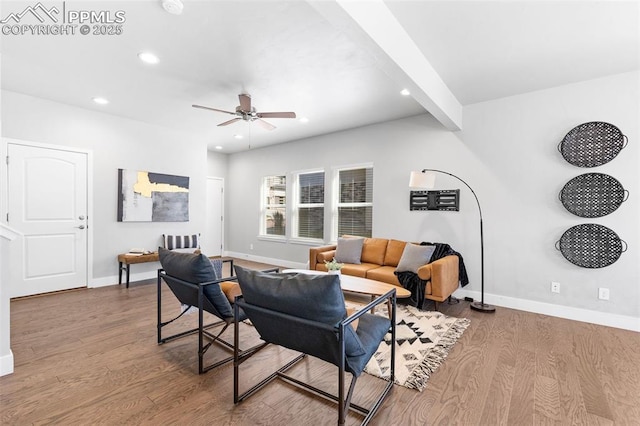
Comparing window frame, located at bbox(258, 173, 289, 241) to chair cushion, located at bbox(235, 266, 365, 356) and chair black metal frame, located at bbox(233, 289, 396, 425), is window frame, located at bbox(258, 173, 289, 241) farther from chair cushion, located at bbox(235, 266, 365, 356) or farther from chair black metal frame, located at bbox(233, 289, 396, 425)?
chair cushion, located at bbox(235, 266, 365, 356)

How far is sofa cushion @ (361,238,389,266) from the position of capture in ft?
15.2

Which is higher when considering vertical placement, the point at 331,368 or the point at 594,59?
the point at 594,59

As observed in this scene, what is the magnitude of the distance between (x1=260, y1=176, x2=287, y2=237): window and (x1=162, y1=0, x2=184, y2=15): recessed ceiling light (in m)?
4.52

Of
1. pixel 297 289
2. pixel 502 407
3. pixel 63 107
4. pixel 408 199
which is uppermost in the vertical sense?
pixel 63 107

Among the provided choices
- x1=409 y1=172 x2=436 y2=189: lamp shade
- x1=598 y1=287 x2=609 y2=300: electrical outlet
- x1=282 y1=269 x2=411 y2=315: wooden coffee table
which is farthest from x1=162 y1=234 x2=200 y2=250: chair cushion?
x1=598 y1=287 x2=609 y2=300: electrical outlet

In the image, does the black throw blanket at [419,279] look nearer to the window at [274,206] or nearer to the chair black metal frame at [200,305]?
the chair black metal frame at [200,305]

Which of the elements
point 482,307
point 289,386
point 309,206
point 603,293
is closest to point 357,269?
point 482,307

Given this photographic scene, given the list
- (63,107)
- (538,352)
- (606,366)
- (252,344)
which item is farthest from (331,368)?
(63,107)

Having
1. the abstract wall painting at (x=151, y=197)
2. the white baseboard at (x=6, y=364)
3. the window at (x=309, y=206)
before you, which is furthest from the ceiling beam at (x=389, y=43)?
the abstract wall painting at (x=151, y=197)

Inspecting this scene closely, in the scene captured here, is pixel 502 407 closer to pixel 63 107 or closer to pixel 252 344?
pixel 252 344

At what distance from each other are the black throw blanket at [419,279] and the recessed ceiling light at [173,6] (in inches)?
139

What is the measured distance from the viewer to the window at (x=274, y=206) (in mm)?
6812

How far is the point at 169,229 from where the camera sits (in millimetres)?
5555

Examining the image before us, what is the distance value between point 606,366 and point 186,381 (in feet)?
10.9
